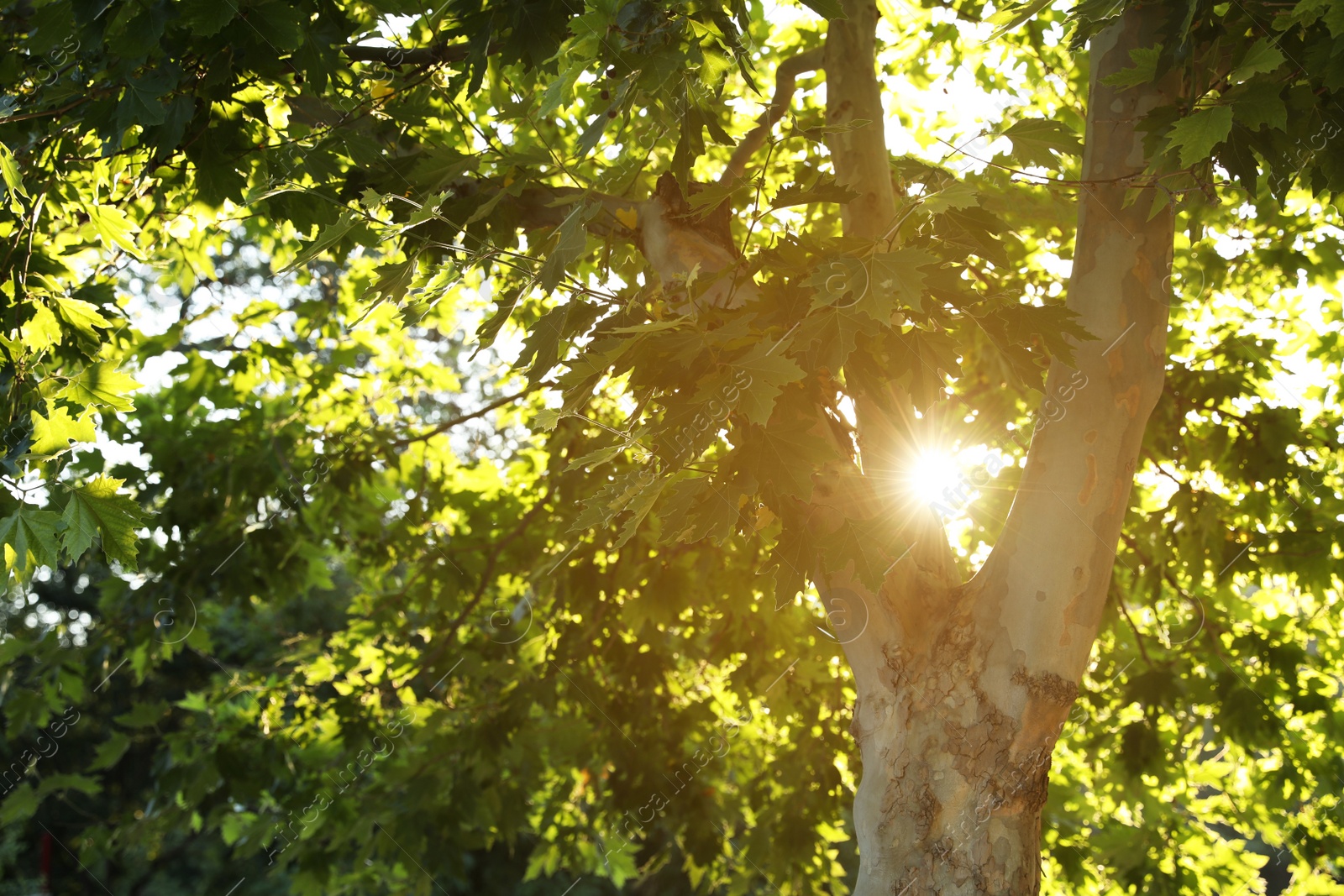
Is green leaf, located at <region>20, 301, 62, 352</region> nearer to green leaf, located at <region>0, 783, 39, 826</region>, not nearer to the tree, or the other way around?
the tree

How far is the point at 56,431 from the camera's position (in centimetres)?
221

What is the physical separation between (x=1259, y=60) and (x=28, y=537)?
2.88m

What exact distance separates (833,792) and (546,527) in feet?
6.42

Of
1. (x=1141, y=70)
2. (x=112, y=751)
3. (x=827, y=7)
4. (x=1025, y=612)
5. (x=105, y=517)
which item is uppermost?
(x=1141, y=70)

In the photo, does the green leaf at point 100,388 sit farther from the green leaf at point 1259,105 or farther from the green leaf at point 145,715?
the green leaf at point 145,715

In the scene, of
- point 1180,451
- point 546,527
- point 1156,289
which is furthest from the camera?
point 546,527

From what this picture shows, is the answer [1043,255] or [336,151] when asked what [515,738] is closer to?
[336,151]

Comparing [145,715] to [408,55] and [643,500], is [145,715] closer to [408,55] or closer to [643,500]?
[408,55]

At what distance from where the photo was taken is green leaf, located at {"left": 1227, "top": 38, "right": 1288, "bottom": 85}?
1.95 metres

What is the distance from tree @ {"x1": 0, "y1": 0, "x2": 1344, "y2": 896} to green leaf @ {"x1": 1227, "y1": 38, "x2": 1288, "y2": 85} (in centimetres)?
1

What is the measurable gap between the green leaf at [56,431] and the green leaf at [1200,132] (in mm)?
2645

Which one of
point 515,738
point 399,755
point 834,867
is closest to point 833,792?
point 834,867

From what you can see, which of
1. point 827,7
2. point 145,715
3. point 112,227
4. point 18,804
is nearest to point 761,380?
point 827,7

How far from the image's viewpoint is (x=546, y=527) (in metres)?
4.85
